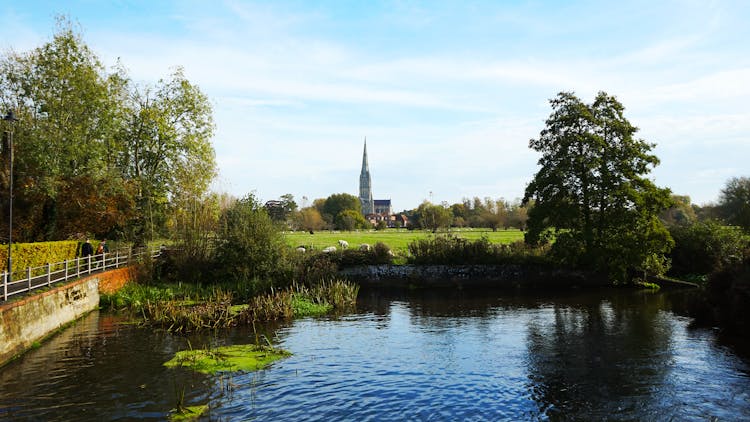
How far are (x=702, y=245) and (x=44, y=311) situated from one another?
41898 mm

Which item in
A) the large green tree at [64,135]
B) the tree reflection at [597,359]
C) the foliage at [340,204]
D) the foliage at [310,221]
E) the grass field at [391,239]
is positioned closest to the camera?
the tree reflection at [597,359]

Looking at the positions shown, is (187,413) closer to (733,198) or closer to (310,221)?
(733,198)

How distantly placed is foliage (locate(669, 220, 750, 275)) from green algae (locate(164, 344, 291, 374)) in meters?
34.6

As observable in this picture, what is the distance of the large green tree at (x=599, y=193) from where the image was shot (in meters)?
35.9

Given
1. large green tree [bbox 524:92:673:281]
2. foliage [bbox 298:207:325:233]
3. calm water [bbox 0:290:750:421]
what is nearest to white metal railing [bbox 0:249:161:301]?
calm water [bbox 0:290:750:421]

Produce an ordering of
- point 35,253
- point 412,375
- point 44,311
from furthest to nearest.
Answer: point 35,253 → point 44,311 → point 412,375

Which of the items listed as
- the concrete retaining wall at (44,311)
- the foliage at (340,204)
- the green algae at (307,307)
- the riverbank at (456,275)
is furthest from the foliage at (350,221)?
the concrete retaining wall at (44,311)

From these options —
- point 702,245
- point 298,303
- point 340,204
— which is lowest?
point 298,303

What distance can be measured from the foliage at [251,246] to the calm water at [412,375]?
10209 millimetres

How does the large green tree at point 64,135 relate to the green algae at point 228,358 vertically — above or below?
above

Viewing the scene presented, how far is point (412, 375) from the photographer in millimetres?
15633

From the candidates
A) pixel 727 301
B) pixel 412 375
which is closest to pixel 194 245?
pixel 412 375

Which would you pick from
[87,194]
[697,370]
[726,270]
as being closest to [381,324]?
[697,370]

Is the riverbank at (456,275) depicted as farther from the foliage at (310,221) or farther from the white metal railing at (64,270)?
the foliage at (310,221)
